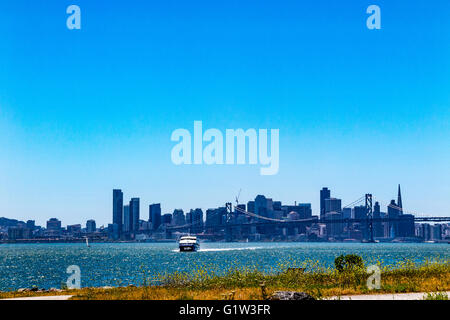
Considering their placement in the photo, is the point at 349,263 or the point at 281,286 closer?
the point at 281,286

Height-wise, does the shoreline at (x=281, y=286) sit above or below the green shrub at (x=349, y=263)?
below

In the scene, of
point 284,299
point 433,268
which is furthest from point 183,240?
point 284,299

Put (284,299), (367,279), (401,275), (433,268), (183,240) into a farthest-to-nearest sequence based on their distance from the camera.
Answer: (183,240)
(433,268)
(401,275)
(367,279)
(284,299)

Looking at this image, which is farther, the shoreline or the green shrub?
the green shrub

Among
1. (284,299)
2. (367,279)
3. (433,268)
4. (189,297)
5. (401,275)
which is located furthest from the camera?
(433,268)

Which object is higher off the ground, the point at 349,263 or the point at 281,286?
the point at 349,263

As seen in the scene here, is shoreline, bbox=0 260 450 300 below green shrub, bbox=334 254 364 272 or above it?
below

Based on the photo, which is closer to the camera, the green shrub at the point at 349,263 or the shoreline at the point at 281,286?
the shoreline at the point at 281,286
